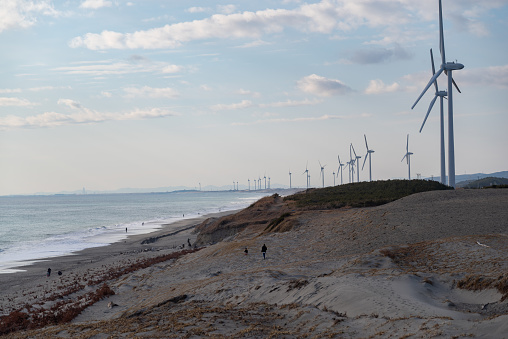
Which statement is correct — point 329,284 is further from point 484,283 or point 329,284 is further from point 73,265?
point 73,265

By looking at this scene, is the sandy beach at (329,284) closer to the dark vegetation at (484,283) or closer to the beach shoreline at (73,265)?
the dark vegetation at (484,283)

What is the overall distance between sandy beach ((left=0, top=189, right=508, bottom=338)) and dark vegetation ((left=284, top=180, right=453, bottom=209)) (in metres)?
10.5

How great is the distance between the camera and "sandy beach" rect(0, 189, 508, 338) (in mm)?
16625

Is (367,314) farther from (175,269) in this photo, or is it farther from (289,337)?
(175,269)

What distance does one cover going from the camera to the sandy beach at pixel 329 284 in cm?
1662

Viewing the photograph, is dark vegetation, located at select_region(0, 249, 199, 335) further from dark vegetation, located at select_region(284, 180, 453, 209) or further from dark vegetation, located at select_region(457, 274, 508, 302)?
dark vegetation, located at select_region(284, 180, 453, 209)

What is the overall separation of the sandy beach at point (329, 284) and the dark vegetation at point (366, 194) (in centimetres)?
1050

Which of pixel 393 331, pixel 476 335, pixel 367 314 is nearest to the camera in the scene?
pixel 476 335

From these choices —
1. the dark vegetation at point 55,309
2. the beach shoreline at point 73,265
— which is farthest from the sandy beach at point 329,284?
the dark vegetation at point 55,309

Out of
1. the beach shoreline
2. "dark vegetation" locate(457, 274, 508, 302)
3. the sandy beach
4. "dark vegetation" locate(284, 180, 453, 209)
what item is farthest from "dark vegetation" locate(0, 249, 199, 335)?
"dark vegetation" locate(284, 180, 453, 209)

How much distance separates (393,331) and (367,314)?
2345 mm

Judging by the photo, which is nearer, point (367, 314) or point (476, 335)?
point (476, 335)

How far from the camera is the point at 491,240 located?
30516 millimetres

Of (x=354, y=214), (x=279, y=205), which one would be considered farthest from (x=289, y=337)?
(x=279, y=205)
